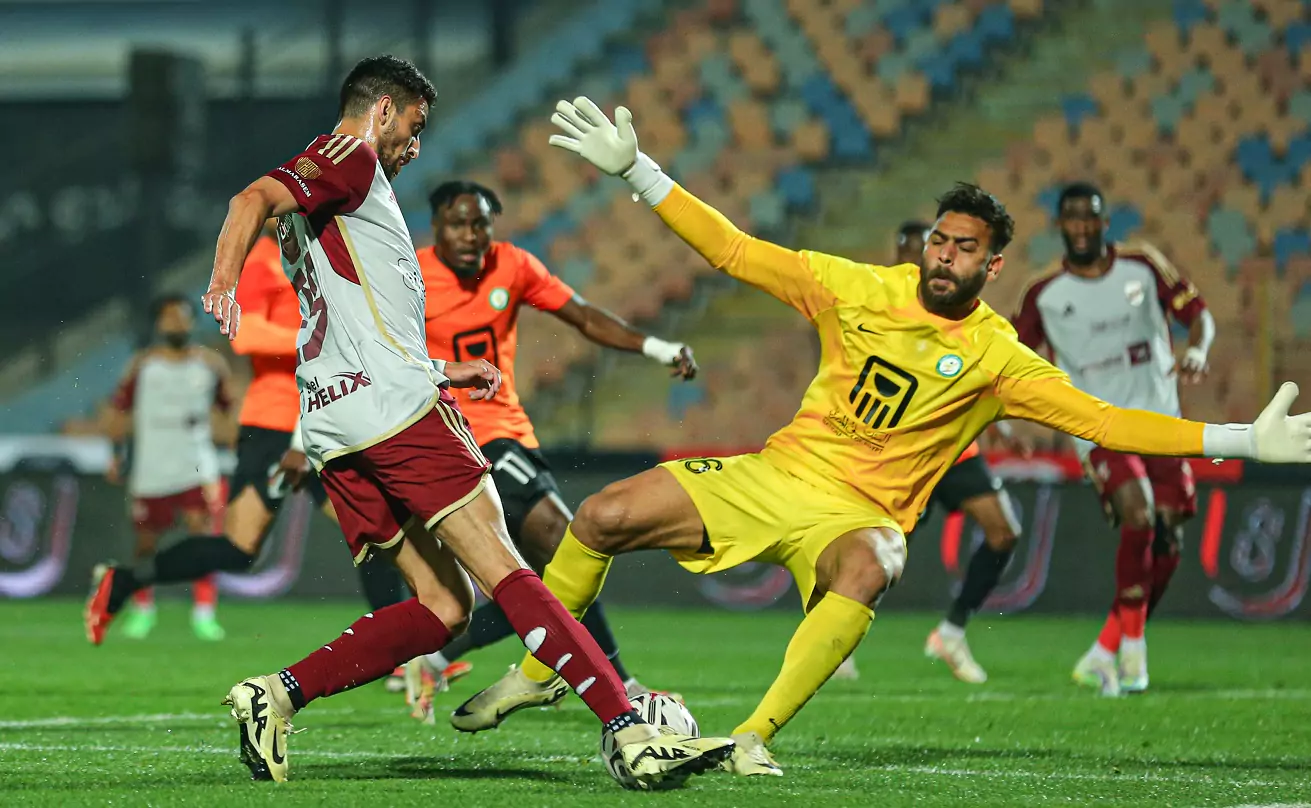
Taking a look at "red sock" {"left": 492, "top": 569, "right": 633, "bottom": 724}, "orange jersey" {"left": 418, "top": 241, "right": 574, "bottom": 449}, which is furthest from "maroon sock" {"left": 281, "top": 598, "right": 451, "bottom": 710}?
"orange jersey" {"left": 418, "top": 241, "right": 574, "bottom": 449}

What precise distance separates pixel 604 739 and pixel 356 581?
351 inches

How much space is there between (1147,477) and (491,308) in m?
3.02

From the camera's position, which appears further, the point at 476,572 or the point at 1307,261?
the point at 1307,261

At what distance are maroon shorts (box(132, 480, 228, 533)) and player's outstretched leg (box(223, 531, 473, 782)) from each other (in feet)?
24.5

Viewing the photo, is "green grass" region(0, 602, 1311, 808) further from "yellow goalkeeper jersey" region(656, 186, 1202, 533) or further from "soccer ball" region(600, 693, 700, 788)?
"yellow goalkeeper jersey" region(656, 186, 1202, 533)

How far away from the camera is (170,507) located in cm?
1211

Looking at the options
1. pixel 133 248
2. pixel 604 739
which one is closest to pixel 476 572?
pixel 604 739

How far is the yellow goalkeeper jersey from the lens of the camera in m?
5.25

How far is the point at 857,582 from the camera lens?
494 centimetres

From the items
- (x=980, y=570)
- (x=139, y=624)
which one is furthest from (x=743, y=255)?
(x=139, y=624)

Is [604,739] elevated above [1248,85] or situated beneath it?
situated beneath

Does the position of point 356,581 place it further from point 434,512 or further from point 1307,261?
point 434,512

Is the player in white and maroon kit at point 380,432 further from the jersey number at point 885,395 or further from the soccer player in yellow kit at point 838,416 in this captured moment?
the jersey number at point 885,395

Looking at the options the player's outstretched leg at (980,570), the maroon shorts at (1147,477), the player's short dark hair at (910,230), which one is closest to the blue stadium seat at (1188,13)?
the maroon shorts at (1147,477)
